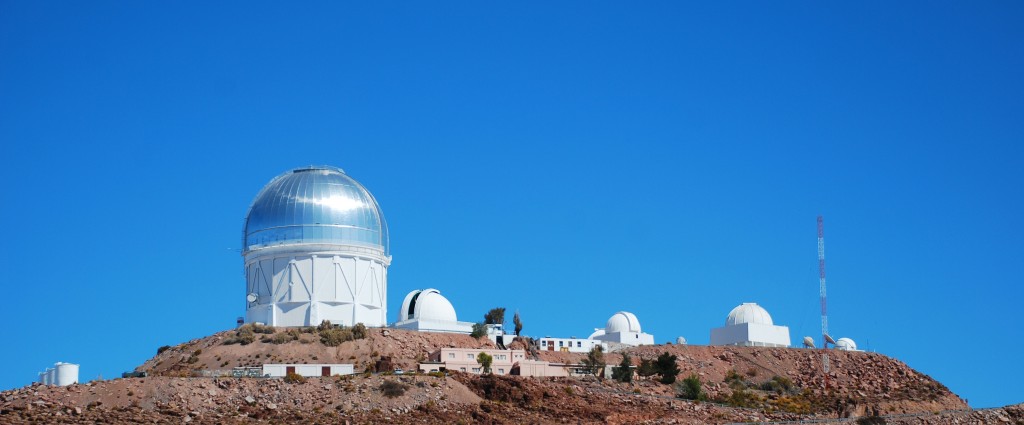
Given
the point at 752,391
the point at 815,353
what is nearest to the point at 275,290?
the point at 752,391

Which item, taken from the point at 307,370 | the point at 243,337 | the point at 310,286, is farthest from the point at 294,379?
the point at 310,286

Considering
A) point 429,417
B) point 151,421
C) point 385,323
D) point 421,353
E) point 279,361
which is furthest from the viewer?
point 385,323

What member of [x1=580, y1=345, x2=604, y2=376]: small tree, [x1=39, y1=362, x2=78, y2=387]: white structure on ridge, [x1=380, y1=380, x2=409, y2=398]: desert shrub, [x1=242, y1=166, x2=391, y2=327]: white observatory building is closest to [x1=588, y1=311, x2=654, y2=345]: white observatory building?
[x1=580, y1=345, x2=604, y2=376]: small tree

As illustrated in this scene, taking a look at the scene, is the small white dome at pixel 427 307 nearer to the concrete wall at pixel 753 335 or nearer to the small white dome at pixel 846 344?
the concrete wall at pixel 753 335

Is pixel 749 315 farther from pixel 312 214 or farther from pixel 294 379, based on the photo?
pixel 294 379

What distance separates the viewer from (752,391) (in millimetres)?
68500

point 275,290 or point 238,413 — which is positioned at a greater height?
point 275,290

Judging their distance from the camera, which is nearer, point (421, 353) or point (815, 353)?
point (421, 353)

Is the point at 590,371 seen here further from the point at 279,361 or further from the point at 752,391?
the point at 279,361

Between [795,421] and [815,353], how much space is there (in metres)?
19.6

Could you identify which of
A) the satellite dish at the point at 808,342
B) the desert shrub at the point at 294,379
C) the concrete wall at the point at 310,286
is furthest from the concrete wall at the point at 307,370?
the satellite dish at the point at 808,342

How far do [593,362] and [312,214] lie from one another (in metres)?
16.3

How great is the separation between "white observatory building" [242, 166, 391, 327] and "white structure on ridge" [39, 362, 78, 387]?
526 inches

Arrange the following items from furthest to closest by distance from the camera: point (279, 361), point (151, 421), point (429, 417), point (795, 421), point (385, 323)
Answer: point (385, 323) → point (279, 361) → point (795, 421) → point (429, 417) → point (151, 421)
